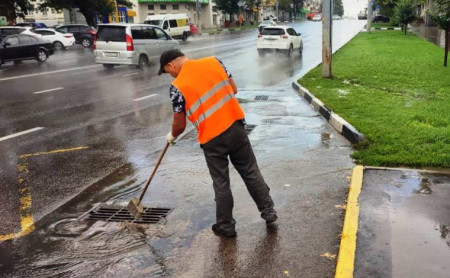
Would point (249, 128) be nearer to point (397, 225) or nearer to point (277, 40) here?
point (397, 225)

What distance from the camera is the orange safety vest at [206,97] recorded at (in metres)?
3.63

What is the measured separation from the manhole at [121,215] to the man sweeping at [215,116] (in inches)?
Result: 30.0

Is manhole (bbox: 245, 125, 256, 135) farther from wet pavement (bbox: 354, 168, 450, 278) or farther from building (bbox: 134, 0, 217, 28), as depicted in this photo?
building (bbox: 134, 0, 217, 28)


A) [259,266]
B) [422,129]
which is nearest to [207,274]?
[259,266]

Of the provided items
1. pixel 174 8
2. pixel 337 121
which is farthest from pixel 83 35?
pixel 174 8

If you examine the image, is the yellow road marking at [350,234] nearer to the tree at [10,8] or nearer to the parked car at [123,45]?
the parked car at [123,45]

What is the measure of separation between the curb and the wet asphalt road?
0.20 m

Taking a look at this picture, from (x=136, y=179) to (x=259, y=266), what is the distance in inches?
102

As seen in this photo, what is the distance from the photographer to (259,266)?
3404 millimetres

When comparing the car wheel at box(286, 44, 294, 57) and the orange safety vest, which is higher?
the orange safety vest

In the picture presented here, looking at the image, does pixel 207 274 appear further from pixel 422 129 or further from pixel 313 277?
pixel 422 129

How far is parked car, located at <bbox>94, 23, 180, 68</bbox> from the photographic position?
17.7 metres

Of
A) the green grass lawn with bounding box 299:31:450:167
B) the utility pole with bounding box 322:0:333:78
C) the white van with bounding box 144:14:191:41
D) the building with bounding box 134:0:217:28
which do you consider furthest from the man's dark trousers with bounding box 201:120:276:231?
the building with bounding box 134:0:217:28

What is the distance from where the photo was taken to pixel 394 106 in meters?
8.54
